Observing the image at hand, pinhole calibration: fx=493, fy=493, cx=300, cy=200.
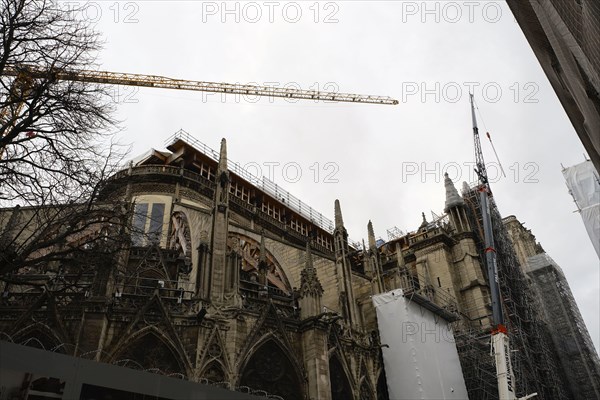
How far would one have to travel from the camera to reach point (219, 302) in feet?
55.3

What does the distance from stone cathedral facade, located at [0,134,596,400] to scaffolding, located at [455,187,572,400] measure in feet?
0.58

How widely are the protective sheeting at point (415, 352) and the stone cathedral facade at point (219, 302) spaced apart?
0.70 metres

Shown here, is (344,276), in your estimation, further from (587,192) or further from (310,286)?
(587,192)

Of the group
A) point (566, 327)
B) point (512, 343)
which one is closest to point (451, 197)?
point (512, 343)

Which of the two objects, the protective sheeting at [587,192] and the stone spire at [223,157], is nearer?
the stone spire at [223,157]

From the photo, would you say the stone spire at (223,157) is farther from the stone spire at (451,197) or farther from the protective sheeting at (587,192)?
the protective sheeting at (587,192)

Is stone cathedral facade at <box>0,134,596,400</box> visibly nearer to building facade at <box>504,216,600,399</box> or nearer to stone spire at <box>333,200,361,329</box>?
stone spire at <box>333,200,361,329</box>

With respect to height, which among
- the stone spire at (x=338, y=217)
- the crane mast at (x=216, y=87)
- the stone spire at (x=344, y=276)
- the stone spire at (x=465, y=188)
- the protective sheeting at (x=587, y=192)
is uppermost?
the crane mast at (x=216, y=87)

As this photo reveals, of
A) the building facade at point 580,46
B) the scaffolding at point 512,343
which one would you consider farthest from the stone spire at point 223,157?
the scaffolding at point 512,343

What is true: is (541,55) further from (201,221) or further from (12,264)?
(201,221)

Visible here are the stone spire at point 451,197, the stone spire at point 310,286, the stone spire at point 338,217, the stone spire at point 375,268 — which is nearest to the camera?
the stone spire at point 310,286

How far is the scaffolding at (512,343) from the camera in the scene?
26.9 meters

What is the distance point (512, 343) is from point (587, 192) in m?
14.7

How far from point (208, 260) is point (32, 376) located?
1036cm
